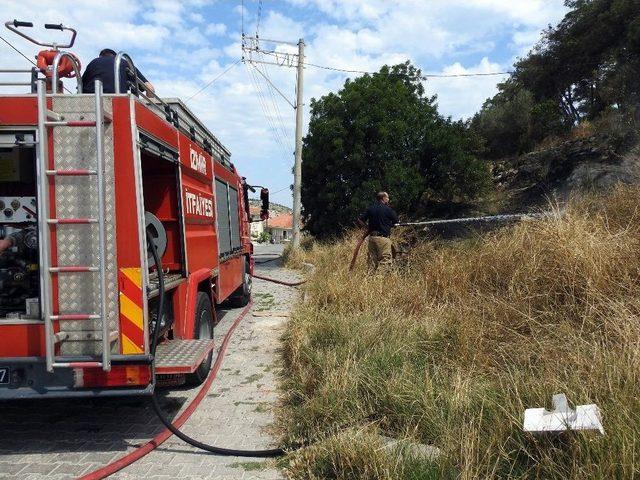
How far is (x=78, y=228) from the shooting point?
12.4 feet

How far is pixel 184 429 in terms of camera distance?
4.54 m

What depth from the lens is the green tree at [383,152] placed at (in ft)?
63.4

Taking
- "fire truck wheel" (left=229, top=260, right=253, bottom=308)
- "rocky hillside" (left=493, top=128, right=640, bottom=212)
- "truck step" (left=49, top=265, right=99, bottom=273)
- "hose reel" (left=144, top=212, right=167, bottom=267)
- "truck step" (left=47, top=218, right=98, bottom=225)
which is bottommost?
"fire truck wheel" (left=229, top=260, right=253, bottom=308)

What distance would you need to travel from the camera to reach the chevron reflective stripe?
390 centimetres

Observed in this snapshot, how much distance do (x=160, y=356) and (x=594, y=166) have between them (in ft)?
41.2

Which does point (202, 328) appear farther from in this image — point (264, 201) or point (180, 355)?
point (264, 201)

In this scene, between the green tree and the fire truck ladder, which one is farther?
the green tree

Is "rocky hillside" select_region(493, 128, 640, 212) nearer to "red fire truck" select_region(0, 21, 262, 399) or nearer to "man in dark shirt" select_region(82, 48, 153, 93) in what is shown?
"man in dark shirt" select_region(82, 48, 153, 93)

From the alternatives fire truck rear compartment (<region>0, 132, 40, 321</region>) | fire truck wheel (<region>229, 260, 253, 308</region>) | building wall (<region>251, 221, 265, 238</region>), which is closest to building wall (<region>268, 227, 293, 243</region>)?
building wall (<region>251, 221, 265, 238</region>)

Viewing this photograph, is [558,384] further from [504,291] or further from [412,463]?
[504,291]

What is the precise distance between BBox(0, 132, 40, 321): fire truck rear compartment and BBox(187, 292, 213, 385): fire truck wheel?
166 centimetres

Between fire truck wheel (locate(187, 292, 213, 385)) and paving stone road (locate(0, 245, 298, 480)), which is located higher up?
fire truck wheel (locate(187, 292, 213, 385))

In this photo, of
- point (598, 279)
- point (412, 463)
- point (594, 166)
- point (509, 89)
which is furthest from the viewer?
point (509, 89)

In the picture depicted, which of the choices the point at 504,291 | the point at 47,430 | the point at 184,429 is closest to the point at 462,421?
the point at 184,429
